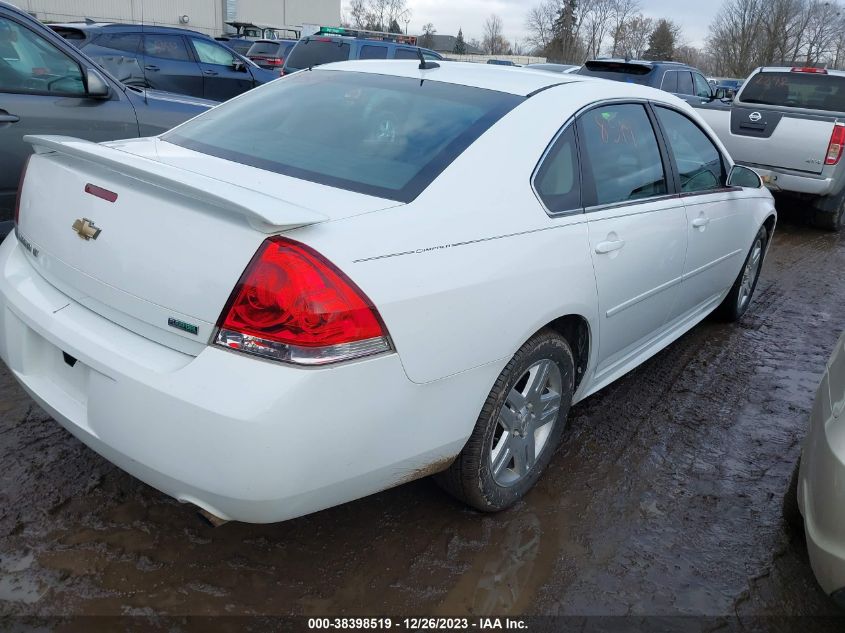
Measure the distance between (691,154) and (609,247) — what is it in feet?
4.47

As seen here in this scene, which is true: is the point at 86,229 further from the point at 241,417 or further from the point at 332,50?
the point at 332,50

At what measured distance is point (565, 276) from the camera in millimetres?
2643

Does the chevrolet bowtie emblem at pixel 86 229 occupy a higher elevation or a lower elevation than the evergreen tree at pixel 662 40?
lower

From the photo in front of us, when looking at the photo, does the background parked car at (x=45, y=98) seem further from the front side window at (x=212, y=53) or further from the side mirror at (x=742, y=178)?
the front side window at (x=212, y=53)

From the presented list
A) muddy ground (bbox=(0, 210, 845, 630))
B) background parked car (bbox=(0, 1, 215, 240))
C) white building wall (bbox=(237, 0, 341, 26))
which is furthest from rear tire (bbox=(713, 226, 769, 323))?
white building wall (bbox=(237, 0, 341, 26))

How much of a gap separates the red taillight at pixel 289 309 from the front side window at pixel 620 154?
4.52ft

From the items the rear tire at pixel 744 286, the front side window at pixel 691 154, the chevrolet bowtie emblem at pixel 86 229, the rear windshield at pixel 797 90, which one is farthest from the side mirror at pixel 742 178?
the rear windshield at pixel 797 90

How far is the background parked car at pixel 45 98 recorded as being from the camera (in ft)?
14.5

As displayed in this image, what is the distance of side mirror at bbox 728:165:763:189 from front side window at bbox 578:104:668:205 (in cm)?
91

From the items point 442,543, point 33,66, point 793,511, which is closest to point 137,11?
point 33,66

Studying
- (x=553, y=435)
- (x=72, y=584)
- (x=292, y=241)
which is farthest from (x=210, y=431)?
(x=553, y=435)

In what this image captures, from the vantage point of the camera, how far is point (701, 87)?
41.0 ft

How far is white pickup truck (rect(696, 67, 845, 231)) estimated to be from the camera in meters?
8.01

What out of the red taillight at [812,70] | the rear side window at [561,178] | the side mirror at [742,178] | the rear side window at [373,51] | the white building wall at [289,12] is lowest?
the side mirror at [742,178]
